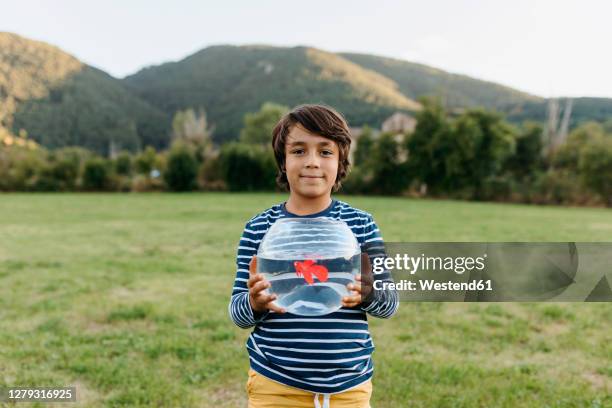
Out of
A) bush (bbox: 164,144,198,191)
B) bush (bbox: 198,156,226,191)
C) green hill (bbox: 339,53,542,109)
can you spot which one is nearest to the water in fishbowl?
bush (bbox: 164,144,198,191)

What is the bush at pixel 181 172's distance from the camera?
1400 inches

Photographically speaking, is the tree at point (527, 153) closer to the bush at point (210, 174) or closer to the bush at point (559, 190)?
the bush at point (559, 190)

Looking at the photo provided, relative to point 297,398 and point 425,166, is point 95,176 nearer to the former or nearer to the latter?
point 425,166

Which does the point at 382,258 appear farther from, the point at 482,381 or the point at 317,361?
the point at 482,381

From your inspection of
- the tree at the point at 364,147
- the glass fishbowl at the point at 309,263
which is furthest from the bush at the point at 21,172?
the glass fishbowl at the point at 309,263

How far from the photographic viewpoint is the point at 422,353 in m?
4.11

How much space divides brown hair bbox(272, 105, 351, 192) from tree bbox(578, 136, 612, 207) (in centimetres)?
2904

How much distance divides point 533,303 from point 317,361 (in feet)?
16.6

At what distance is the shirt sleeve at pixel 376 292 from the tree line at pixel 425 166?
2903 cm

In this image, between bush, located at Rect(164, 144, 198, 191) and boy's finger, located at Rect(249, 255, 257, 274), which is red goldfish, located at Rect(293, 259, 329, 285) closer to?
boy's finger, located at Rect(249, 255, 257, 274)

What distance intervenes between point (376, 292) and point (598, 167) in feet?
97.2

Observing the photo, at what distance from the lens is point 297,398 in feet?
5.37

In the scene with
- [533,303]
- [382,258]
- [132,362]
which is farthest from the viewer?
[533,303]

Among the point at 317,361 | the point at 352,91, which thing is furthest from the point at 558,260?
the point at 352,91
